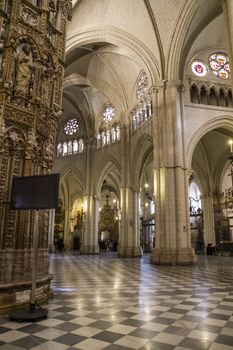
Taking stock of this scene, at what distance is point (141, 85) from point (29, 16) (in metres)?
18.4

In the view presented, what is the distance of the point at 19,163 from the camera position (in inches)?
221

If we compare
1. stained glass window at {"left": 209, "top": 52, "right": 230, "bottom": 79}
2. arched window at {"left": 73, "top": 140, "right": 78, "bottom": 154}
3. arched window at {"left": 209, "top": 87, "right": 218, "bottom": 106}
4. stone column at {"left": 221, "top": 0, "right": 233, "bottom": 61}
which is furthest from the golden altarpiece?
arched window at {"left": 73, "top": 140, "right": 78, "bottom": 154}

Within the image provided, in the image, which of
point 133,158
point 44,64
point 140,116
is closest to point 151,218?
point 133,158

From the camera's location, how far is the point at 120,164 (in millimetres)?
26391

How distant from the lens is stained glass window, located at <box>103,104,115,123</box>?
29.4 meters

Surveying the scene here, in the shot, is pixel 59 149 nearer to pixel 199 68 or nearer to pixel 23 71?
pixel 199 68

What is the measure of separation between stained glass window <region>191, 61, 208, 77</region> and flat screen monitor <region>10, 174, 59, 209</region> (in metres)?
18.1

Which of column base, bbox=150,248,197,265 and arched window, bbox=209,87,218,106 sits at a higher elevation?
arched window, bbox=209,87,218,106

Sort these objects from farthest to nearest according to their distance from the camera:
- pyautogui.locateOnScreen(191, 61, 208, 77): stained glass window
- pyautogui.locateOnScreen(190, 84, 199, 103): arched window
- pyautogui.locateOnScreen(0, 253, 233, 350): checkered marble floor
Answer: pyautogui.locateOnScreen(191, 61, 208, 77): stained glass window → pyautogui.locateOnScreen(190, 84, 199, 103): arched window → pyautogui.locateOnScreen(0, 253, 233, 350): checkered marble floor

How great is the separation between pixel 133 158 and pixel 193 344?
21.6 metres

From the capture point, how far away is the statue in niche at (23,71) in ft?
18.8

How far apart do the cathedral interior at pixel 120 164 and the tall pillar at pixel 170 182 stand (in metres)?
0.07

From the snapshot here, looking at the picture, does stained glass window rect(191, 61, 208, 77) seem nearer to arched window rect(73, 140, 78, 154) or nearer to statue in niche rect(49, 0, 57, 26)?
statue in niche rect(49, 0, 57, 26)

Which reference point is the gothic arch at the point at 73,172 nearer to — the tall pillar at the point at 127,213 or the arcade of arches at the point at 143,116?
the arcade of arches at the point at 143,116
